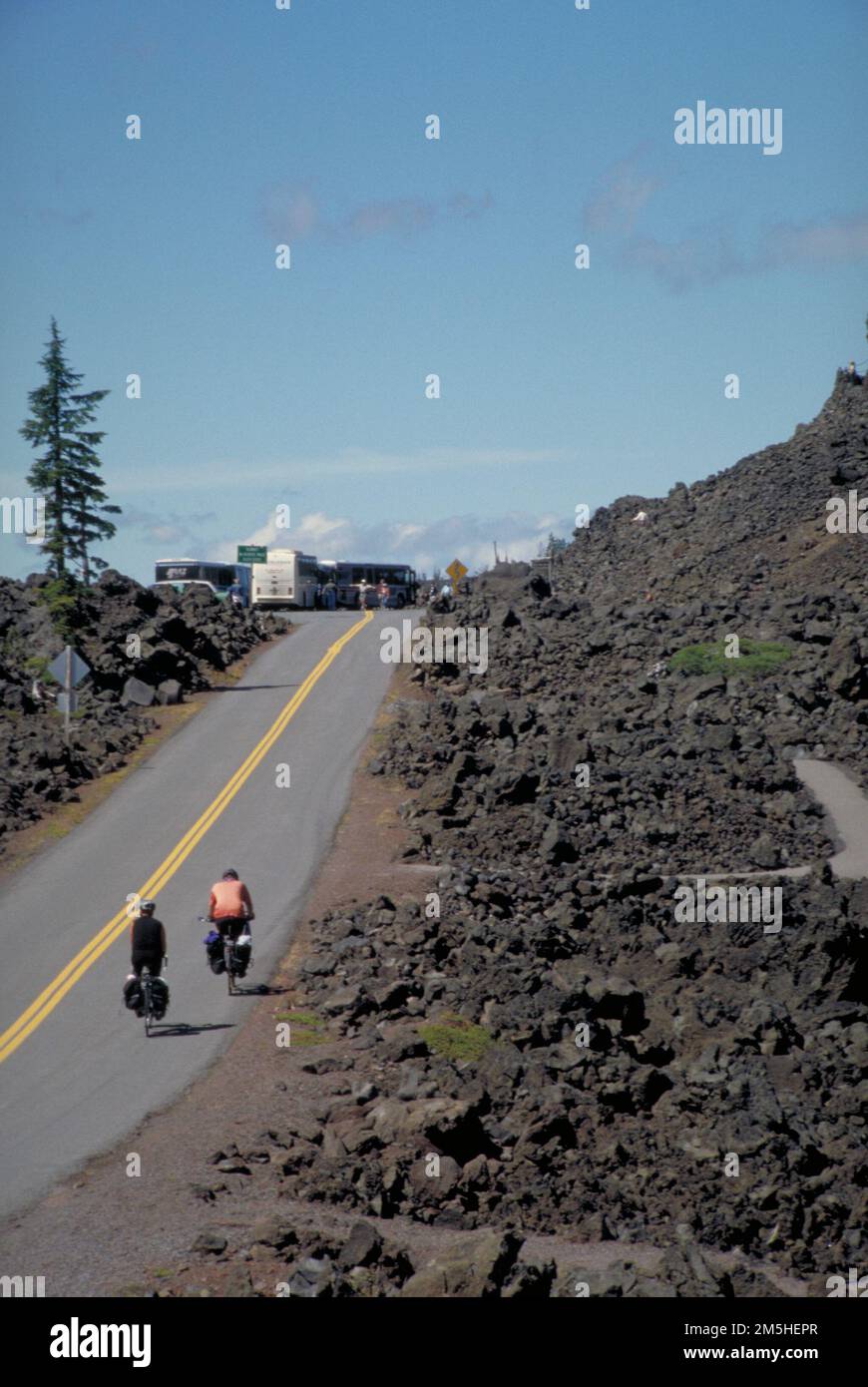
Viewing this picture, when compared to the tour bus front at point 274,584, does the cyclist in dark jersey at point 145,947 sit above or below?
below

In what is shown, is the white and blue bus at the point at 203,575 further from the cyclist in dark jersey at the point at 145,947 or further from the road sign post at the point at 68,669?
the cyclist in dark jersey at the point at 145,947

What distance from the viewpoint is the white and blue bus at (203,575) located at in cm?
7869

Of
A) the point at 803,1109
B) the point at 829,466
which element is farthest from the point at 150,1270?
the point at 829,466

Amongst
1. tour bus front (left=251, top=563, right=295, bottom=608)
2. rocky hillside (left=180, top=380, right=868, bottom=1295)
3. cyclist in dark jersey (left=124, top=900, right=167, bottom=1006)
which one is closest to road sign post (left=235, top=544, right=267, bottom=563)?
tour bus front (left=251, top=563, right=295, bottom=608)

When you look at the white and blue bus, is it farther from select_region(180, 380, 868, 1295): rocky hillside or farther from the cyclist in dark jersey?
the cyclist in dark jersey

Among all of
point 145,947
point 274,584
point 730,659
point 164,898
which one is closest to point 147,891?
point 164,898

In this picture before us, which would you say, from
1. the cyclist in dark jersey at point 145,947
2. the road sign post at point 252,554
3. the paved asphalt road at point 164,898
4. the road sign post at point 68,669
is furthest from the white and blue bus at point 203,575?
the cyclist in dark jersey at point 145,947

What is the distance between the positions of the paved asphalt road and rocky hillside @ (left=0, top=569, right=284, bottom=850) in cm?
152

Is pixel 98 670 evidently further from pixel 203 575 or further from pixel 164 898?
pixel 203 575

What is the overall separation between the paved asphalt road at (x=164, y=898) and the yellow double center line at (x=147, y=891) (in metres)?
0.17

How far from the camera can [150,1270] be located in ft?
37.4

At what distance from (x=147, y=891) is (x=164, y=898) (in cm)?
85

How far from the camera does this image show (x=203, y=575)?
79.9 meters
